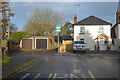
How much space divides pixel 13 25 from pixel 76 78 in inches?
1437

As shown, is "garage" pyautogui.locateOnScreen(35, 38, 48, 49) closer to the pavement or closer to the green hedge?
the green hedge

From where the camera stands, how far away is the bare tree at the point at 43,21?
4175cm

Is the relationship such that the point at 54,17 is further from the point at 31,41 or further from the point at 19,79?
the point at 19,79

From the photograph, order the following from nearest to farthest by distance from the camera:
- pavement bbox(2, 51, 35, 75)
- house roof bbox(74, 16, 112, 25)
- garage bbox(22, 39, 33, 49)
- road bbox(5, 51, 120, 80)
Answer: road bbox(5, 51, 120, 80) < pavement bbox(2, 51, 35, 75) < house roof bbox(74, 16, 112, 25) < garage bbox(22, 39, 33, 49)

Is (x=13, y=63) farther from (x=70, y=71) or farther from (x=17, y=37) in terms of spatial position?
(x=17, y=37)

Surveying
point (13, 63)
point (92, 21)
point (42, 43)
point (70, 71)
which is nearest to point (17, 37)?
point (42, 43)

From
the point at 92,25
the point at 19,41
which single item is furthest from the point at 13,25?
the point at 92,25

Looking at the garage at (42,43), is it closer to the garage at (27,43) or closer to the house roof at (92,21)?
the garage at (27,43)

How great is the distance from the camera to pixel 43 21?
41.8m

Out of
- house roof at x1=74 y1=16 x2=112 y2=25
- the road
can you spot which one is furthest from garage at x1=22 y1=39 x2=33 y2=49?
the road

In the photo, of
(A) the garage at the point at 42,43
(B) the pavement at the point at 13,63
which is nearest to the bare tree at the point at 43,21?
(A) the garage at the point at 42,43

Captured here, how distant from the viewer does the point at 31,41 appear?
32781 millimetres

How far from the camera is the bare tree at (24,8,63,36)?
137 ft

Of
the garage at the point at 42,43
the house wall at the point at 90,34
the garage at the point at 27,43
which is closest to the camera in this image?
the house wall at the point at 90,34
